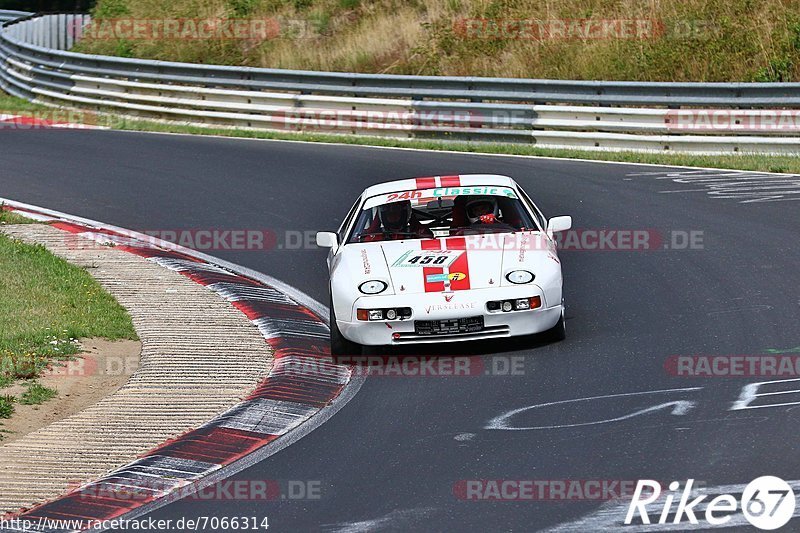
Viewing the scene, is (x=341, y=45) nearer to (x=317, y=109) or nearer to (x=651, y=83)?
(x=317, y=109)

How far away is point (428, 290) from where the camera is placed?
30.7 feet

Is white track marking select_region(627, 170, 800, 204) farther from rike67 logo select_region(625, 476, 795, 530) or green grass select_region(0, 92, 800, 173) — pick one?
rike67 logo select_region(625, 476, 795, 530)

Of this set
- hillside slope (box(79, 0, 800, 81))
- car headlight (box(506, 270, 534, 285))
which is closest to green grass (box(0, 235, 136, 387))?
car headlight (box(506, 270, 534, 285))

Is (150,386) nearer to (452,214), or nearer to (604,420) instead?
(452,214)

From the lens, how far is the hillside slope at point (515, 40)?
2180cm

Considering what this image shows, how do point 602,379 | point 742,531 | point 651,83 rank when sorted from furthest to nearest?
point 651,83, point 602,379, point 742,531

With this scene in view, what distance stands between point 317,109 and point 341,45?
4.39 meters

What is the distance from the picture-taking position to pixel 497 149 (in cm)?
1973

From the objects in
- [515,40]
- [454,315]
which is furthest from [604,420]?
[515,40]

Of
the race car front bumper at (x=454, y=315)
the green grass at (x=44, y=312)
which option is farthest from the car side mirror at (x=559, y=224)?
the green grass at (x=44, y=312)

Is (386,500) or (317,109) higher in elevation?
(317,109)

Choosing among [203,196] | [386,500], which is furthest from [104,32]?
[386,500]

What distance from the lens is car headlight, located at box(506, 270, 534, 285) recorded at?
938 centimetres

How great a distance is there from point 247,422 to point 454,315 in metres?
1.88
